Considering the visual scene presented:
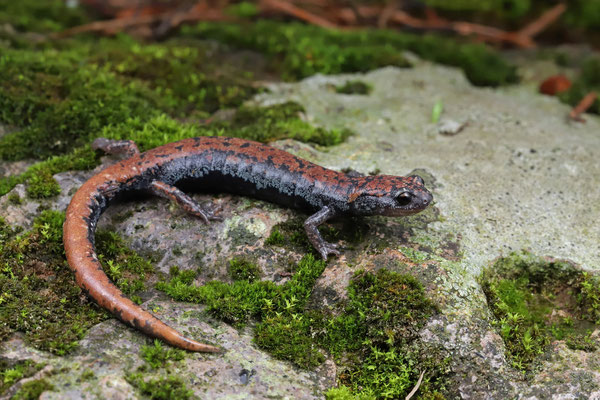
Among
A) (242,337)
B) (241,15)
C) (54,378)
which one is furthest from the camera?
(241,15)

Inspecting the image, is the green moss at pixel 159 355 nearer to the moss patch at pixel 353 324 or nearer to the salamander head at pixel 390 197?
the moss patch at pixel 353 324

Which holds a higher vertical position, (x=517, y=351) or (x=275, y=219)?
(x=275, y=219)

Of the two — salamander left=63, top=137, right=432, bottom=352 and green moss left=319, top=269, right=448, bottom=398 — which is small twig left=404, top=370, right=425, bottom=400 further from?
salamander left=63, top=137, right=432, bottom=352

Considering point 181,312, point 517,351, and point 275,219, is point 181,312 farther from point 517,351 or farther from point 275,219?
point 517,351

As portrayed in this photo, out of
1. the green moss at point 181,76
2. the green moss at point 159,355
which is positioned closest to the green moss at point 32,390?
the green moss at point 159,355

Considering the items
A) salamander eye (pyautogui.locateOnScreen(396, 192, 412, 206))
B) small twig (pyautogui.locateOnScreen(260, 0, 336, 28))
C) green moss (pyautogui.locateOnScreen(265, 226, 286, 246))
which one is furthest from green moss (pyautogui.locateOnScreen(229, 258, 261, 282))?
small twig (pyautogui.locateOnScreen(260, 0, 336, 28))

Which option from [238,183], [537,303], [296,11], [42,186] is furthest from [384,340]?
[296,11]

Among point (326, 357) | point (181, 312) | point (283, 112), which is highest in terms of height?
point (283, 112)

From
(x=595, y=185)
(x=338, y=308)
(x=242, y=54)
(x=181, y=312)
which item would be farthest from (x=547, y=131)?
(x=181, y=312)
